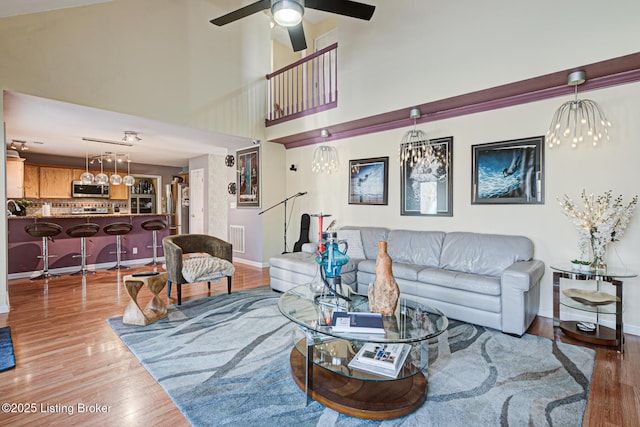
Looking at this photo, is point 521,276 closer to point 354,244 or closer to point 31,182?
point 354,244

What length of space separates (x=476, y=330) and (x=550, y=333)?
0.68 meters

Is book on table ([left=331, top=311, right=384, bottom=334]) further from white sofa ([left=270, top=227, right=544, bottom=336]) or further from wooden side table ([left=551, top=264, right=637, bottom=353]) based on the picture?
wooden side table ([left=551, top=264, right=637, bottom=353])

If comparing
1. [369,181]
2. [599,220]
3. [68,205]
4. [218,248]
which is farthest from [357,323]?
[68,205]

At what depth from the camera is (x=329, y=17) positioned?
23.1 feet

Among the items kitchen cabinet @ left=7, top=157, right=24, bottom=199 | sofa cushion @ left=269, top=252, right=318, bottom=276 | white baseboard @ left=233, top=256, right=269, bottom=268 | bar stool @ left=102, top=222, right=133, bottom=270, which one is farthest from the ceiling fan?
kitchen cabinet @ left=7, top=157, right=24, bottom=199

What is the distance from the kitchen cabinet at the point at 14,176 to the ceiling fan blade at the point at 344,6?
22.1ft

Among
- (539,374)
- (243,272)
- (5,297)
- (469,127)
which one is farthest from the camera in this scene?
(243,272)

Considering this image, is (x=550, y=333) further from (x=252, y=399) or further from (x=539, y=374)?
(x=252, y=399)

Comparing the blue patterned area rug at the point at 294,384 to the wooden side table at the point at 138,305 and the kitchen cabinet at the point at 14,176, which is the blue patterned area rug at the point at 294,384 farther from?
the kitchen cabinet at the point at 14,176

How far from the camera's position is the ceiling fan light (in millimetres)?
2533

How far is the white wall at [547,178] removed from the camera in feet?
9.78

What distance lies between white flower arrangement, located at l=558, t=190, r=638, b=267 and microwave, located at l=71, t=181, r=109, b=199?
985cm

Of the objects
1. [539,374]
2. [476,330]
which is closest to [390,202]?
[476,330]

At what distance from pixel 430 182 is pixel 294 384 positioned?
3244 millimetres
